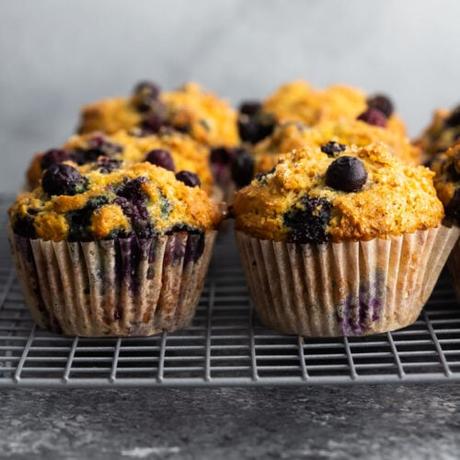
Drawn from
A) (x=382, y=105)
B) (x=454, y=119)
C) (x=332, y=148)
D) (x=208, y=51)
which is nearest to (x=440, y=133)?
(x=454, y=119)

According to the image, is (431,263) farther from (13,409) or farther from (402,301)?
(13,409)

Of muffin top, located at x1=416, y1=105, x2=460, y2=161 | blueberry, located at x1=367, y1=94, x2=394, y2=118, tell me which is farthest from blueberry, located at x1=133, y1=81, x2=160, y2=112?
muffin top, located at x1=416, y1=105, x2=460, y2=161

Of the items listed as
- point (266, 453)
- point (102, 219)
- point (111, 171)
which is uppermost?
→ point (111, 171)

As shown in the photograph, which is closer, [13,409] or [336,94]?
[13,409]

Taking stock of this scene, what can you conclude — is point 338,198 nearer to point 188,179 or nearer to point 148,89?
point 188,179

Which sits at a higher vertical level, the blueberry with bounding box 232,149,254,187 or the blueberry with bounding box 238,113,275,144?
the blueberry with bounding box 238,113,275,144

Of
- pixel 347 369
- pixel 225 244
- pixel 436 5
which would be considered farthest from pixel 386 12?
pixel 347 369

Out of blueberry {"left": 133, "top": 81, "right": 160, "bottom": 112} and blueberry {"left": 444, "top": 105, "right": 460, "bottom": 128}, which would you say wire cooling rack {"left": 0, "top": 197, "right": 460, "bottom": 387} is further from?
blueberry {"left": 133, "top": 81, "right": 160, "bottom": 112}

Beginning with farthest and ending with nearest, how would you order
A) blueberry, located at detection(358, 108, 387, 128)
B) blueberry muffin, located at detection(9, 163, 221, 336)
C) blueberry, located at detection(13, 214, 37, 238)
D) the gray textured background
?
1. the gray textured background
2. blueberry, located at detection(358, 108, 387, 128)
3. blueberry, located at detection(13, 214, 37, 238)
4. blueberry muffin, located at detection(9, 163, 221, 336)
